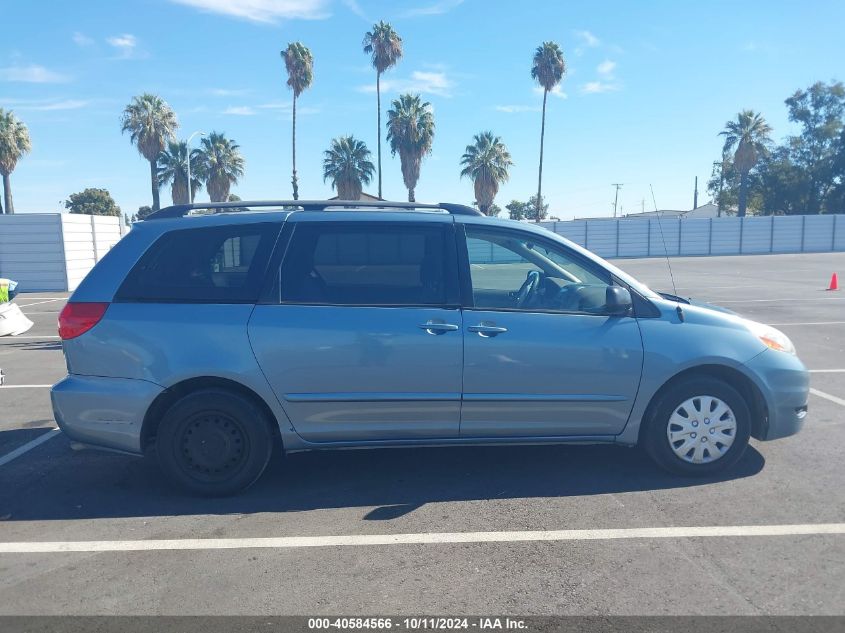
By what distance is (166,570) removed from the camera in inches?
136

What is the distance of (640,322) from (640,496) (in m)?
1.15

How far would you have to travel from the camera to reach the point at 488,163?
142 feet

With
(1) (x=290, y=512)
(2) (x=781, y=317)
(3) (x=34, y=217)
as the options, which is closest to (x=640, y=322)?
(1) (x=290, y=512)

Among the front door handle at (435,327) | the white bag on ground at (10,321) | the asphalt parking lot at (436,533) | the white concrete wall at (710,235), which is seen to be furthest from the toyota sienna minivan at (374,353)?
the white concrete wall at (710,235)

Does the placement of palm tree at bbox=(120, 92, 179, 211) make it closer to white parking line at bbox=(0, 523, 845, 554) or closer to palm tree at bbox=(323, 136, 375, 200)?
palm tree at bbox=(323, 136, 375, 200)

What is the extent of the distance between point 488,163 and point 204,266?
40405 mm

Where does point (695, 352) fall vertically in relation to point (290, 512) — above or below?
above

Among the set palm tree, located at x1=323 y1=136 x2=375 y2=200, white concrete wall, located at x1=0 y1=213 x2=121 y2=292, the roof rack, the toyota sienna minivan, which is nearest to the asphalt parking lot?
the toyota sienna minivan

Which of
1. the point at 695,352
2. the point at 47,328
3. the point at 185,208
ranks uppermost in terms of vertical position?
the point at 185,208

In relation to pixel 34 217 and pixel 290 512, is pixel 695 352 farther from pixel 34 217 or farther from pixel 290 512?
pixel 34 217

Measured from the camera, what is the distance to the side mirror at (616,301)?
4406 millimetres

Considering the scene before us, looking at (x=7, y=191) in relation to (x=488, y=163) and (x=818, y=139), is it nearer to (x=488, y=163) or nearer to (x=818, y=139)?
(x=488, y=163)

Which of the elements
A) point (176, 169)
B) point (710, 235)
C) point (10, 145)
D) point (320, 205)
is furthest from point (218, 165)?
point (320, 205)

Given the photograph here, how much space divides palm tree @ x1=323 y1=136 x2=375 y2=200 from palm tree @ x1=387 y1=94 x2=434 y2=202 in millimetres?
2546
